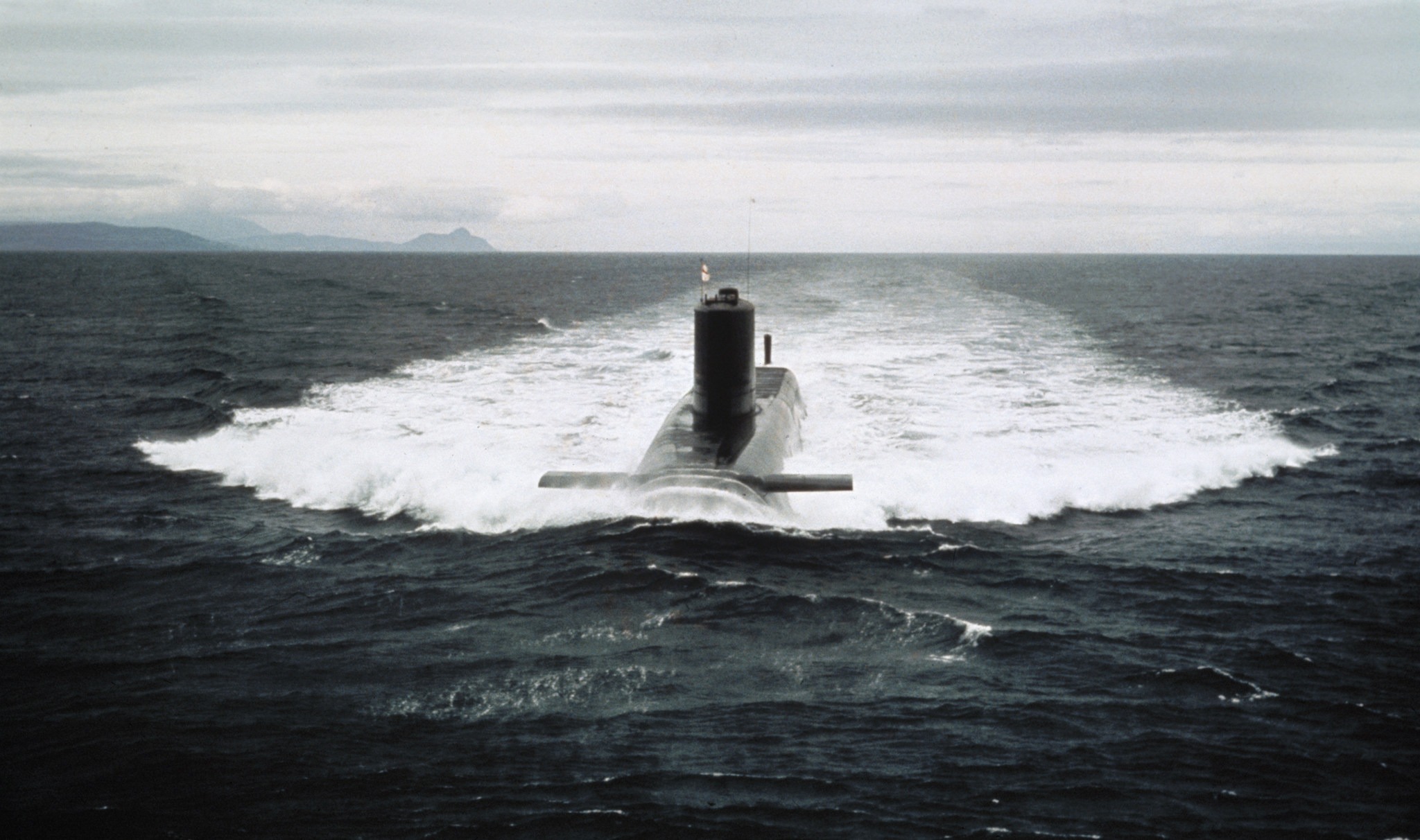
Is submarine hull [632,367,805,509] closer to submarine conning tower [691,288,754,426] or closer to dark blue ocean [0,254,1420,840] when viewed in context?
submarine conning tower [691,288,754,426]

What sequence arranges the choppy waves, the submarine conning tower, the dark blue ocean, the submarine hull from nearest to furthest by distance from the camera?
the dark blue ocean < the submarine hull < the submarine conning tower < the choppy waves

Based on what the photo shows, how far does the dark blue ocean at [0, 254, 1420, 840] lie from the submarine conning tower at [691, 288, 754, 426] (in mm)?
2612

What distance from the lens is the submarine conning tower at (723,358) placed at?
61.2 feet

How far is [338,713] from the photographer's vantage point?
1069 cm

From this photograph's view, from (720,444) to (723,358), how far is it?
1633 mm

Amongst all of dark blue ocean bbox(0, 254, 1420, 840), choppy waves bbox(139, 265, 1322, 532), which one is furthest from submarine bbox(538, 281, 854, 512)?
dark blue ocean bbox(0, 254, 1420, 840)

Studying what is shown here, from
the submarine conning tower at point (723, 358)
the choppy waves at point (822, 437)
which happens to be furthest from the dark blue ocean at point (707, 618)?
the submarine conning tower at point (723, 358)

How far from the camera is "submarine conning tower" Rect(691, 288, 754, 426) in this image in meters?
18.6

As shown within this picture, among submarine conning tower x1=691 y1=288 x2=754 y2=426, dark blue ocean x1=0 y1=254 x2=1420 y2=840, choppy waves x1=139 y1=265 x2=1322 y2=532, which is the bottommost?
dark blue ocean x1=0 y1=254 x2=1420 y2=840

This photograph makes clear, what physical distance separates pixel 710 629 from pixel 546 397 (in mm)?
17247

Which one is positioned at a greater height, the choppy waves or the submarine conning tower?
the submarine conning tower

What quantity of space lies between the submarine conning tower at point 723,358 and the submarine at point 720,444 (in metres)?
0.01

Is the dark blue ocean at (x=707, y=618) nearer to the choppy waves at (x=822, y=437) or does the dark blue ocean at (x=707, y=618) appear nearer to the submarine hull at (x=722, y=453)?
the choppy waves at (x=822, y=437)

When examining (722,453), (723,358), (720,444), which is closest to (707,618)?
(722,453)
